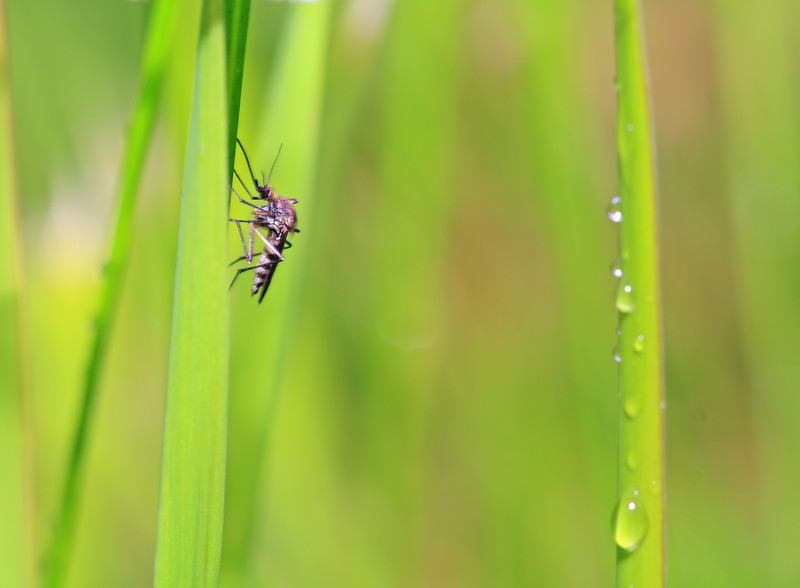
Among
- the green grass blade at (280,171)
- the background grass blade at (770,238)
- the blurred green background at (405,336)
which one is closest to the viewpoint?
the green grass blade at (280,171)

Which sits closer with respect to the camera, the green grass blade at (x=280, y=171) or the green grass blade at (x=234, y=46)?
the green grass blade at (x=234, y=46)

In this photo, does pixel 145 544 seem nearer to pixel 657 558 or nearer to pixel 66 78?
pixel 66 78

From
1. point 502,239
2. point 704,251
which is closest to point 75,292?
point 502,239

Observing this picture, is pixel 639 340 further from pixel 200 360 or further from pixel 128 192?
pixel 128 192

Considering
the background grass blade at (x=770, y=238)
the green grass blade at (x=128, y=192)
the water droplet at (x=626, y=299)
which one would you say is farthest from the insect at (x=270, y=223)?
the background grass blade at (x=770, y=238)

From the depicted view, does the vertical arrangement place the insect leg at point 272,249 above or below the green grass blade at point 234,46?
below

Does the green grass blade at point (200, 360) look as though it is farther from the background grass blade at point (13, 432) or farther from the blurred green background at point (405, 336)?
the blurred green background at point (405, 336)

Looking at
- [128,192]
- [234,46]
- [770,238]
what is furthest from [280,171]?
[770,238]

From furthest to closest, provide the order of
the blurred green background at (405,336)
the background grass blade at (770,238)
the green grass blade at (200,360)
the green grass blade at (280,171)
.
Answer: the background grass blade at (770,238)
the blurred green background at (405,336)
the green grass blade at (280,171)
the green grass blade at (200,360)

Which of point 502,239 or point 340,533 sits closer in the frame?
point 340,533
